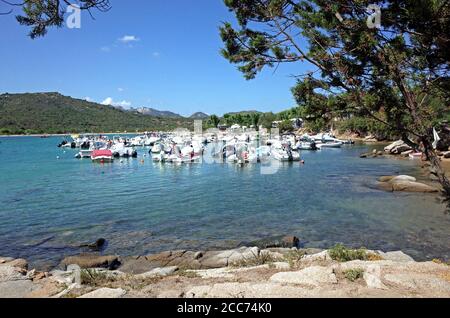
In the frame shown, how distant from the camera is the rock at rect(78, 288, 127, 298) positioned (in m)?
6.39

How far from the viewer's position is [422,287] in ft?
20.4

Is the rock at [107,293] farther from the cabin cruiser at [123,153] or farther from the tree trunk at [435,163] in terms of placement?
the cabin cruiser at [123,153]

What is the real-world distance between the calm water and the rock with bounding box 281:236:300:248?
403 mm

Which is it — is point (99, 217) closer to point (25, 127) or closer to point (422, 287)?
point (422, 287)

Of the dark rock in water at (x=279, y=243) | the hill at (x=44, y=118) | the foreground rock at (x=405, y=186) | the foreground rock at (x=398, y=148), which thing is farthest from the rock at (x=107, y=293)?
the hill at (x=44, y=118)

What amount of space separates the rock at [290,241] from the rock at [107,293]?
8450 mm

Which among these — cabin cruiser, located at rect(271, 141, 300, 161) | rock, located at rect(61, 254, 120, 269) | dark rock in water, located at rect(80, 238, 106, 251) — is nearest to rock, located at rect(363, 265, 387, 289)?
rock, located at rect(61, 254, 120, 269)

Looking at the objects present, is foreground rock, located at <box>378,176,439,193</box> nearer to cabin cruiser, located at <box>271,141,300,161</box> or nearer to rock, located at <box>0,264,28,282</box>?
cabin cruiser, located at <box>271,141,300,161</box>

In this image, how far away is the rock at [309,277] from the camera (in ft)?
21.8

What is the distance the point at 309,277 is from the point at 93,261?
815cm

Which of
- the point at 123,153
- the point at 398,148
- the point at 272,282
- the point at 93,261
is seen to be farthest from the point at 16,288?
the point at 398,148

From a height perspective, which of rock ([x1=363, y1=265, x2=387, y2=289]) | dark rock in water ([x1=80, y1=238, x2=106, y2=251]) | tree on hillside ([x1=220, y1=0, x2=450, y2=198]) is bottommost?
dark rock in water ([x1=80, y1=238, x2=106, y2=251])

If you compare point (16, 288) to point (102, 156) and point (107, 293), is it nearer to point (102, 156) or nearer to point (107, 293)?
point (107, 293)
